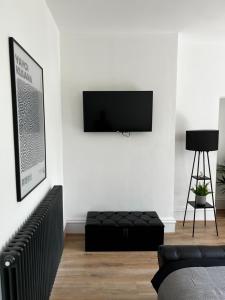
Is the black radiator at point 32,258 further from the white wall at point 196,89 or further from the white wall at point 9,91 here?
the white wall at point 196,89

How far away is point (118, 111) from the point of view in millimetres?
3486

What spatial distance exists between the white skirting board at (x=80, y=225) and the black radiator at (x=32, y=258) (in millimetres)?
1205

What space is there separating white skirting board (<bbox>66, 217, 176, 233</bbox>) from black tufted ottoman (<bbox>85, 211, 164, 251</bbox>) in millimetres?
492

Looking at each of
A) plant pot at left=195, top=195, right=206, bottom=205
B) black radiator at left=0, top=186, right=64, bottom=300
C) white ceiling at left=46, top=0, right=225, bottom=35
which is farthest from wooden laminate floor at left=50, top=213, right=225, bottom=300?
white ceiling at left=46, top=0, right=225, bottom=35

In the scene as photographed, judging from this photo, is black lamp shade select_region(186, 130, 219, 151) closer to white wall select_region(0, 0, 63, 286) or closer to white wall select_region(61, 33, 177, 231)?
white wall select_region(61, 33, 177, 231)

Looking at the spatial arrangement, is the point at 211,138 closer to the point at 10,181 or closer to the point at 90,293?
the point at 90,293

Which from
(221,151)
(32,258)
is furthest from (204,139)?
(32,258)

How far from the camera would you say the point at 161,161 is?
3686 mm

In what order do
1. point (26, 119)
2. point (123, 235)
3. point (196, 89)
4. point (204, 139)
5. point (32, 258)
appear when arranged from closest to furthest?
point (32, 258) < point (26, 119) < point (123, 235) < point (204, 139) < point (196, 89)

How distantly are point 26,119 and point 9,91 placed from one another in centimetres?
→ 33

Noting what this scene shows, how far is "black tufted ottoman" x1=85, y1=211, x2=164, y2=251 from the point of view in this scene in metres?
3.22

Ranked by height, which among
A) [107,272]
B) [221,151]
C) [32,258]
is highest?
[221,151]

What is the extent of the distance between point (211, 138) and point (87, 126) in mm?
1698

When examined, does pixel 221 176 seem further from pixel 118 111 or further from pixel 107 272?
pixel 107 272
